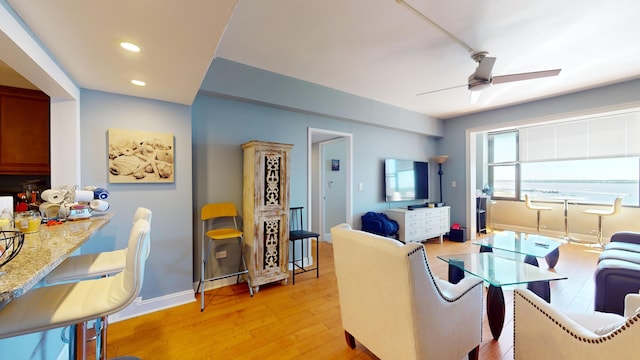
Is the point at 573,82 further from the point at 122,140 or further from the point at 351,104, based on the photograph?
the point at 122,140

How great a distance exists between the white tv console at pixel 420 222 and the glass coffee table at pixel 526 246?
4.34 feet

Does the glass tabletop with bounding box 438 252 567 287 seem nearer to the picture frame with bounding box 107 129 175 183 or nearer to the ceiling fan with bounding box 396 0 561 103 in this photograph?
the ceiling fan with bounding box 396 0 561 103

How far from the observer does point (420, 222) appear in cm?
459

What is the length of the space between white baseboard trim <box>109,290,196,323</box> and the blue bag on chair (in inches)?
108

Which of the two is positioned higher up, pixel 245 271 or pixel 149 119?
pixel 149 119

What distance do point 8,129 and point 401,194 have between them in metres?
5.37

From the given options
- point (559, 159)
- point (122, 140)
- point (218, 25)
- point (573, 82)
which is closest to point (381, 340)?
point (218, 25)

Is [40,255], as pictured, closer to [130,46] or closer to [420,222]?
[130,46]

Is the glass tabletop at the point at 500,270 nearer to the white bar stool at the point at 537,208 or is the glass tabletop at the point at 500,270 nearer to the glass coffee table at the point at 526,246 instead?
the glass coffee table at the point at 526,246

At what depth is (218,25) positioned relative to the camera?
1394 millimetres

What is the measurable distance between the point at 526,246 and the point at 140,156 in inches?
163

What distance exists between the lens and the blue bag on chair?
4.16 meters

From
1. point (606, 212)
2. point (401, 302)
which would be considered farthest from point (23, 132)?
point (606, 212)

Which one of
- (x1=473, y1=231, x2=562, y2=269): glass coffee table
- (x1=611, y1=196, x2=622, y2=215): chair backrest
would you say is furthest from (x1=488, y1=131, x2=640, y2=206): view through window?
(x1=473, y1=231, x2=562, y2=269): glass coffee table
